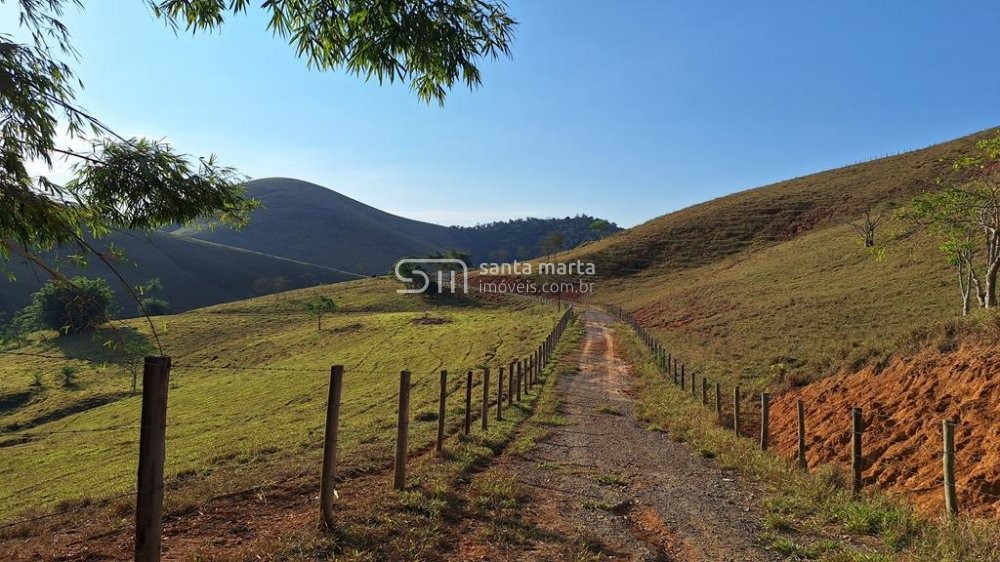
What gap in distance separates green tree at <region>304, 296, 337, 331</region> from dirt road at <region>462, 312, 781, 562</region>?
47.0 m

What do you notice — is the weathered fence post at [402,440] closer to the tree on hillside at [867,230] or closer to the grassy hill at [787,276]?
the grassy hill at [787,276]

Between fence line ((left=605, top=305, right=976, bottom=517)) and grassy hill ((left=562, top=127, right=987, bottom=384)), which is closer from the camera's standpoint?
fence line ((left=605, top=305, right=976, bottom=517))

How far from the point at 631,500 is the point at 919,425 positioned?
5.93m

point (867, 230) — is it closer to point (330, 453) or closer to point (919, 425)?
point (919, 425)

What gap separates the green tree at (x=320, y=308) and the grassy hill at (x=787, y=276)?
34.8 metres

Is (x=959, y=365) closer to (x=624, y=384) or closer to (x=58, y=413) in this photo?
(x=624, y=384)

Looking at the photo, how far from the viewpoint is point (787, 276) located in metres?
48.1

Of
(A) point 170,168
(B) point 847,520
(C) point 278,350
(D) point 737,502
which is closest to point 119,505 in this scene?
(A) point 170,168

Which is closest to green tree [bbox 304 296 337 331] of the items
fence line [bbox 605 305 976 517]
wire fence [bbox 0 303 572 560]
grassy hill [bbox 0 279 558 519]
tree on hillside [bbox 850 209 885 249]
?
grassy hill [bbox 0 279 558 519]

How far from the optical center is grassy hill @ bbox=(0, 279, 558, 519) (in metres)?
11.8

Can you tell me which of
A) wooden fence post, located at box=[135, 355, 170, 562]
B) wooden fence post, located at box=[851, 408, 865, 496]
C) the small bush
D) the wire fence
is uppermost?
wooden fence post, located at box=[135, 355, 170, 562]

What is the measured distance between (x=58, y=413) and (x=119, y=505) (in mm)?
35414

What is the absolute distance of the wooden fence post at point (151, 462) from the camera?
4.05m

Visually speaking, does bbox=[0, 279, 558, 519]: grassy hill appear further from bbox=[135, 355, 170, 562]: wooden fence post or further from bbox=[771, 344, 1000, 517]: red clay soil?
bbox=[771, 344, 1000, 517]: red clay soil
